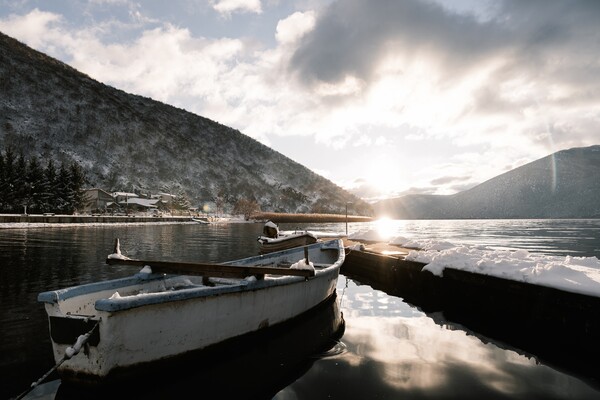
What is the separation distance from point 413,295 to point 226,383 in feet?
31.0

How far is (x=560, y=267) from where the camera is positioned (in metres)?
9.02

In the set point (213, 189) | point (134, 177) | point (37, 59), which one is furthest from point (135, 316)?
point (37, 59)

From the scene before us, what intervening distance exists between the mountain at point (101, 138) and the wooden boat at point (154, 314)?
128164 millimetres

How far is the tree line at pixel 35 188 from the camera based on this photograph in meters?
54.6

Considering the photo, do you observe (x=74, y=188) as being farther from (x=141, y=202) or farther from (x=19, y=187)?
(x=141, y=202)

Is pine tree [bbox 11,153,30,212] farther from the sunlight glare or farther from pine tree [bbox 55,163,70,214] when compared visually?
the sunlight glare

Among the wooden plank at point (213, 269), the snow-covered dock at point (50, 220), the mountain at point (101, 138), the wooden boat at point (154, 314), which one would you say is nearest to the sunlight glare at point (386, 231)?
the wooden boat at point (154, 314)

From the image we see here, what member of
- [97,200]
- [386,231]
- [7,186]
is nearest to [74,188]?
[7,186]

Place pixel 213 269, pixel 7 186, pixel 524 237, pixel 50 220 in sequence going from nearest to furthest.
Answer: pixel 213 269 → pixel 524 237 → pixel 7 186 → pixel 50 220

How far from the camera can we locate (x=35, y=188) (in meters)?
58.5

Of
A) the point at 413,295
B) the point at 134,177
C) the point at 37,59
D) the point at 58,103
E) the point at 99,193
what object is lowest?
the point at 413,295

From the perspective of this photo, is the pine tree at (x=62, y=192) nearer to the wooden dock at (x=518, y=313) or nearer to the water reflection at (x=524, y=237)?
the water reflection at (x=524, y=237)

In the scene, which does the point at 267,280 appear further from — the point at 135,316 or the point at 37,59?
the point at 37,59

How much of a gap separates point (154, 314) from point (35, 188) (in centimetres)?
6930
